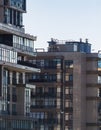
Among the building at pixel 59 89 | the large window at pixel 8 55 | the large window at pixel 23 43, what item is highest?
the large window at pixel 23 43

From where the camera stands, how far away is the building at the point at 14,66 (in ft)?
529

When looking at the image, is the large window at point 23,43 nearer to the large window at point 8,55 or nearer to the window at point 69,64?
the large window at point 8,55

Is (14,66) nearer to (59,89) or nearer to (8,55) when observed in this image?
(8,55)

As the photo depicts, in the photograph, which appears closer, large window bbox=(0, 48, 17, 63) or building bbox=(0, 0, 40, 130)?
large window bbox=(0, 48, 17, 63)

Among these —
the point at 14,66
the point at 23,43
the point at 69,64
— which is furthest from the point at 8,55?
the point at 69,64

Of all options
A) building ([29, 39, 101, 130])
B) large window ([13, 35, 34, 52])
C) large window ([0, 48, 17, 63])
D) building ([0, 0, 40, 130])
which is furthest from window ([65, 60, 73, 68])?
large window ([0, 48, 17, 63])

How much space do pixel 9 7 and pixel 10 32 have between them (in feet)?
17.4

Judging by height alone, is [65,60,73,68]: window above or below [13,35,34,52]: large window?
below

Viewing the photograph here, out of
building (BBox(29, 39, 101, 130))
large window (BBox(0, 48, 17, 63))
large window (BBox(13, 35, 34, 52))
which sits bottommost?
building (BBox(29, 39, 101, 130))

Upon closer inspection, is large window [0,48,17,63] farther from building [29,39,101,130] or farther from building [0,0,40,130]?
building [29,39,101,130]

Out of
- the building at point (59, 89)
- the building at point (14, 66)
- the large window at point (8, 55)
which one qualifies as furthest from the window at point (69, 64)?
the large window at point (8, 55)

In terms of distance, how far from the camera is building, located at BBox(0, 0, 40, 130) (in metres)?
161

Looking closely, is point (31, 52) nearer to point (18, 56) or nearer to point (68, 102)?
point (18, 56)

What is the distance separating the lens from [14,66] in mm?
A: 162500
